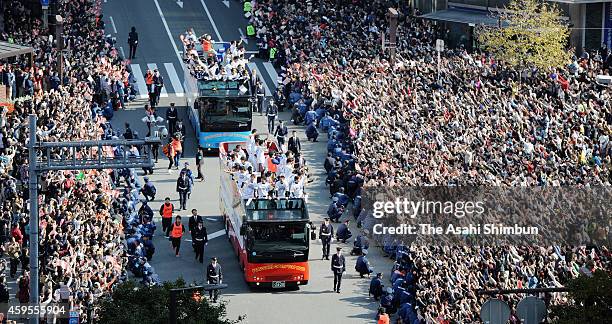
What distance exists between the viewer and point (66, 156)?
55.3 m

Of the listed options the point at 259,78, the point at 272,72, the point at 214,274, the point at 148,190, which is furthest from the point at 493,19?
the point at 214,274

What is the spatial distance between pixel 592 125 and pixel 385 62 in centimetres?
1410

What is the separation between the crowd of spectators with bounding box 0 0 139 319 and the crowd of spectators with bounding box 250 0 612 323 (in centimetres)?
819

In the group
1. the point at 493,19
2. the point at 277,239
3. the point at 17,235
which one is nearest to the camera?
the point at 17,235

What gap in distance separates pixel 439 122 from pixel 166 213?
1384cm

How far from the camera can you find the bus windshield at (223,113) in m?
67.6

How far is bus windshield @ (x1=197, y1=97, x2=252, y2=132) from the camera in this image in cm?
6756

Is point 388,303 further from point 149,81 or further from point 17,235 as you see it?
point 149,81

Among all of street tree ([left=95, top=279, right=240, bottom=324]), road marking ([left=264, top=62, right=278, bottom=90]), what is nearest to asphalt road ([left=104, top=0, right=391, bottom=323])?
road marking ([left=264, top=62, right=278, bottom=90])

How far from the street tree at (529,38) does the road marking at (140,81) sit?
15.6 m

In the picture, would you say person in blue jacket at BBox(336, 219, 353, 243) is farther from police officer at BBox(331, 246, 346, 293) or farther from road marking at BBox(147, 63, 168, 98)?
road marking at BBox(147, 63, 168, 98)

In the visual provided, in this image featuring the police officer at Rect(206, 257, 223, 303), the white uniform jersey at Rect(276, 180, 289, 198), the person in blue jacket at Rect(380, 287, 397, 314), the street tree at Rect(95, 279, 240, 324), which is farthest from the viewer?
the white uniform jersey at Rect(276, 180, 289, 198)

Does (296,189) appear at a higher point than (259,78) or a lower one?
lower

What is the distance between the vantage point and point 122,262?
51.0 metres
